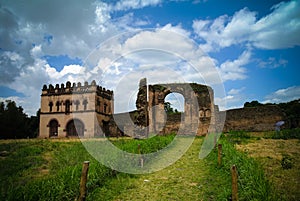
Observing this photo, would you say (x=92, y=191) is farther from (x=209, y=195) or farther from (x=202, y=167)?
(x=202, y=167)

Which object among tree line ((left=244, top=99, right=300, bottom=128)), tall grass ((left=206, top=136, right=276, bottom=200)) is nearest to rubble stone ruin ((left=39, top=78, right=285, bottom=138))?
tree line ((left=244, top=99, right=300, bottom=128))

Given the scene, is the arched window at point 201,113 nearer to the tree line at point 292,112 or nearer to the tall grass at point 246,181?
the tree line at point 292,112

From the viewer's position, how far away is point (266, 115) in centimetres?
2089

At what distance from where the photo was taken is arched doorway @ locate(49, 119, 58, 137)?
30.7 metres

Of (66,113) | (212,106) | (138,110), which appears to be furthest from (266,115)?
(66,113)

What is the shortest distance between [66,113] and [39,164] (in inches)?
877

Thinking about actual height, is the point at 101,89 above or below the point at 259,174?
above

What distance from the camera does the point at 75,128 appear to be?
3044 cm

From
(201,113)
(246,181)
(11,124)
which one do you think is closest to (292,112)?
(201,113)

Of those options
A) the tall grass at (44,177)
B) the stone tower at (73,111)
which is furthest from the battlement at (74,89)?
the tall grass at (44,177)

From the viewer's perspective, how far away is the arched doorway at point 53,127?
30.7 m

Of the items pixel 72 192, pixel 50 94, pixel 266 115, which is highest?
pixel 50 94

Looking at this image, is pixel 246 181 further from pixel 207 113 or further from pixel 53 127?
pixel 53 127

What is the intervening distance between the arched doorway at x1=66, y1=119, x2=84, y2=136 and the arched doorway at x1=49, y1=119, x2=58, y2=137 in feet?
5.25
